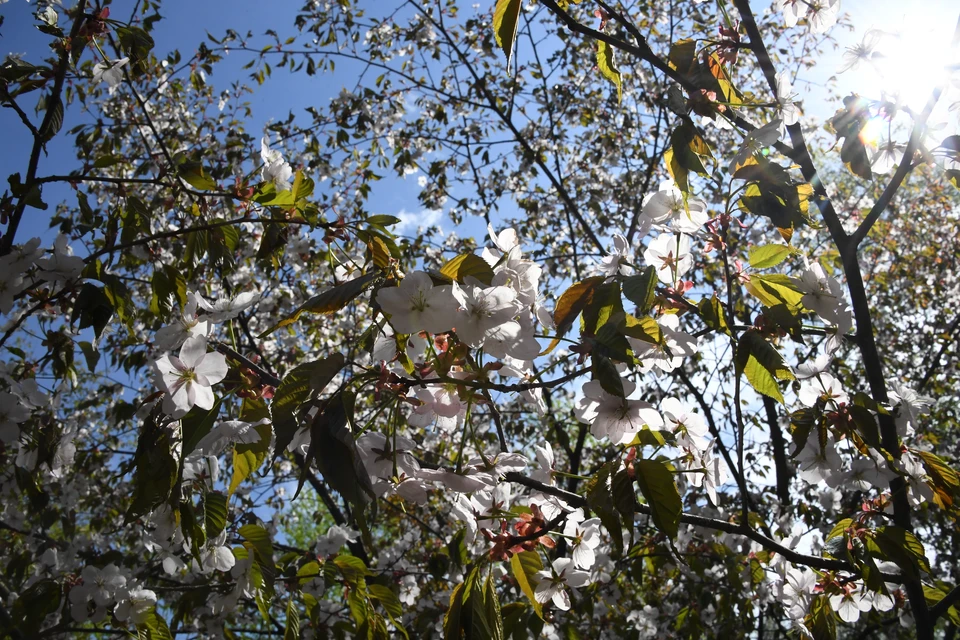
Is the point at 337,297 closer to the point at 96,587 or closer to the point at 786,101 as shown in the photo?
the point at 786,101

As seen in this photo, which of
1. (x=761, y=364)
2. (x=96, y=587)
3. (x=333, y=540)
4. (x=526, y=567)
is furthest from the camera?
(x=333, y=540)

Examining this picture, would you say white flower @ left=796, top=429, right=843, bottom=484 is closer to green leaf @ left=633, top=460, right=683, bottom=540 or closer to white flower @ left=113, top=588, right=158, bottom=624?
green leaf @ left=633, top=460, right=683, bottom=540

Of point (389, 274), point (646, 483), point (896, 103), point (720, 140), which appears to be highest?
point (720, 140)

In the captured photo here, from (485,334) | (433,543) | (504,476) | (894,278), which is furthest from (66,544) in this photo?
(894,278)

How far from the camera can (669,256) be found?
4.62 feet

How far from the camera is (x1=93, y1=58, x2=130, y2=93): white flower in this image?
2.21 meters

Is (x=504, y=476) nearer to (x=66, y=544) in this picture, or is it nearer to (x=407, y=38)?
(x=66, y=544)

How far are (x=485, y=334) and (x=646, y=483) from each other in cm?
32

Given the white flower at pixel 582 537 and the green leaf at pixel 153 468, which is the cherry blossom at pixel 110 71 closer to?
the green leaf at pixel 153 468

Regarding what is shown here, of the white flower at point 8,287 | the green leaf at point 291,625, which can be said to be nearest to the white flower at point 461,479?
the green leaf at point 291,625

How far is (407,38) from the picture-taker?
5.06 m

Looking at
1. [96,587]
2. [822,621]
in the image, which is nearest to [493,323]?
[822,621]

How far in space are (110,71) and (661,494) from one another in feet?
7.91

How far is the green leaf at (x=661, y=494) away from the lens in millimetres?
911
